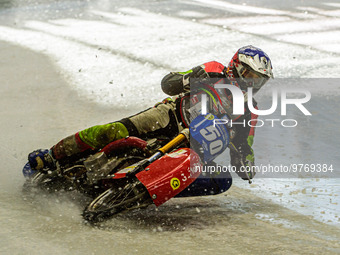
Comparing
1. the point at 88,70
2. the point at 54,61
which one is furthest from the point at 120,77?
the point at 54,61

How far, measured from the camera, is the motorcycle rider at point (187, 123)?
17.1 feet

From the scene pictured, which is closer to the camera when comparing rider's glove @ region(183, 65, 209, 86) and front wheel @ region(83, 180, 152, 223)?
front wheel @ region(83, 180, 152, 223)

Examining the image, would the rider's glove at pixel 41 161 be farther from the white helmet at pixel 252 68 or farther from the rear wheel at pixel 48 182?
the white helmet at pixel 252 68

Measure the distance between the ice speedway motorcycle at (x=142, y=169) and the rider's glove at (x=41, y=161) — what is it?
168 mm

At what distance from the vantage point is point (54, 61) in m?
10.7

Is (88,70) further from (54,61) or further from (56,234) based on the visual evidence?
(56,234)

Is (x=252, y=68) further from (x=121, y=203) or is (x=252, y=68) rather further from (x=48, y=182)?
(x=48, y=182)

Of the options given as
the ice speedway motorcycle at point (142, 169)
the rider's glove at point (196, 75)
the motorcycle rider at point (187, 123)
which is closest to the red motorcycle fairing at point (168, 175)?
the ice speedway motorcycle at point (142, 169)

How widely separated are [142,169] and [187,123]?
0.78 meters

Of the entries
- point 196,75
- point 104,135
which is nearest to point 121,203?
point 104,135

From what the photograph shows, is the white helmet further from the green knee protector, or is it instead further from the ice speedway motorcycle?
the green knee protector

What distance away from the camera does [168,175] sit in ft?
15.0

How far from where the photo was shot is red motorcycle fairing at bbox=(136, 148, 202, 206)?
15.0 ft

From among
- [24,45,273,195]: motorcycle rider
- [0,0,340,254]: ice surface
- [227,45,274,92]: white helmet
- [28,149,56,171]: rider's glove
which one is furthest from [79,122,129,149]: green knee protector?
[227,45,274,92]: white helmet
